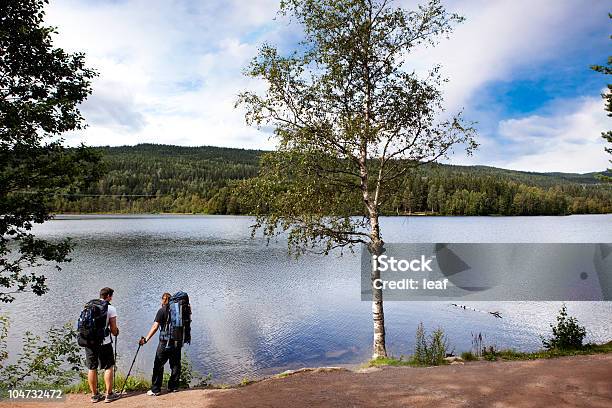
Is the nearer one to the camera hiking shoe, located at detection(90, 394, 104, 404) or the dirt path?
the dirt path

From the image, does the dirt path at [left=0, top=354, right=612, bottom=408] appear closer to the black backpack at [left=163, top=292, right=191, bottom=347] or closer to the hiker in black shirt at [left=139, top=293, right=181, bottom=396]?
the hiker in black shirt at [left=139, top=293, right=181, bottom=396]

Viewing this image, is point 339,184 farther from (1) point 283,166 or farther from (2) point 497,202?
(2) point 497,202

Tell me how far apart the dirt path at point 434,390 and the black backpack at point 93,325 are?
4.85 feet

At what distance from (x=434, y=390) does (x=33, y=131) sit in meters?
12.5

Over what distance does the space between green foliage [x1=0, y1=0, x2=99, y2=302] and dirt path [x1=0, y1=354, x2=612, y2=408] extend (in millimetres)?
4511

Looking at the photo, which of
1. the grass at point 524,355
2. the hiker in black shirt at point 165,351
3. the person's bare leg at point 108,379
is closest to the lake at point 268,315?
the grass at point 524,355

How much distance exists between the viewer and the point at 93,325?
32.7 feet

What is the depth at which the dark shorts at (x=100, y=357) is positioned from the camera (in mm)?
10148

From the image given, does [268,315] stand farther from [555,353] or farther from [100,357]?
[100,357]

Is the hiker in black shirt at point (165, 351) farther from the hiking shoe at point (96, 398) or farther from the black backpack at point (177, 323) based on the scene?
the hiking shoe at point (96, 398)

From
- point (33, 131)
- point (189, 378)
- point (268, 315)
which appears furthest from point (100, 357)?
point (268, 315)

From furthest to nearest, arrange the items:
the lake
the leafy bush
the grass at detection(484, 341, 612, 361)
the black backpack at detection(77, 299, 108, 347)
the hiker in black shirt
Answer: the lake, the grass at detection(484, 341, 612, 361), the leafy bush, the hiker in black shirt, the black backpack at detection(77, 299, 108, 347)

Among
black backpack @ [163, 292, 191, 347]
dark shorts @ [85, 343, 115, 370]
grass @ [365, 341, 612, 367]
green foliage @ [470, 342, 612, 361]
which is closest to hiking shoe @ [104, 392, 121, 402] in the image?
dark shorts @ [85, 343, 115, 370]

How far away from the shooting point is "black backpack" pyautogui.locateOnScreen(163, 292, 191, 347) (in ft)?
36.1
